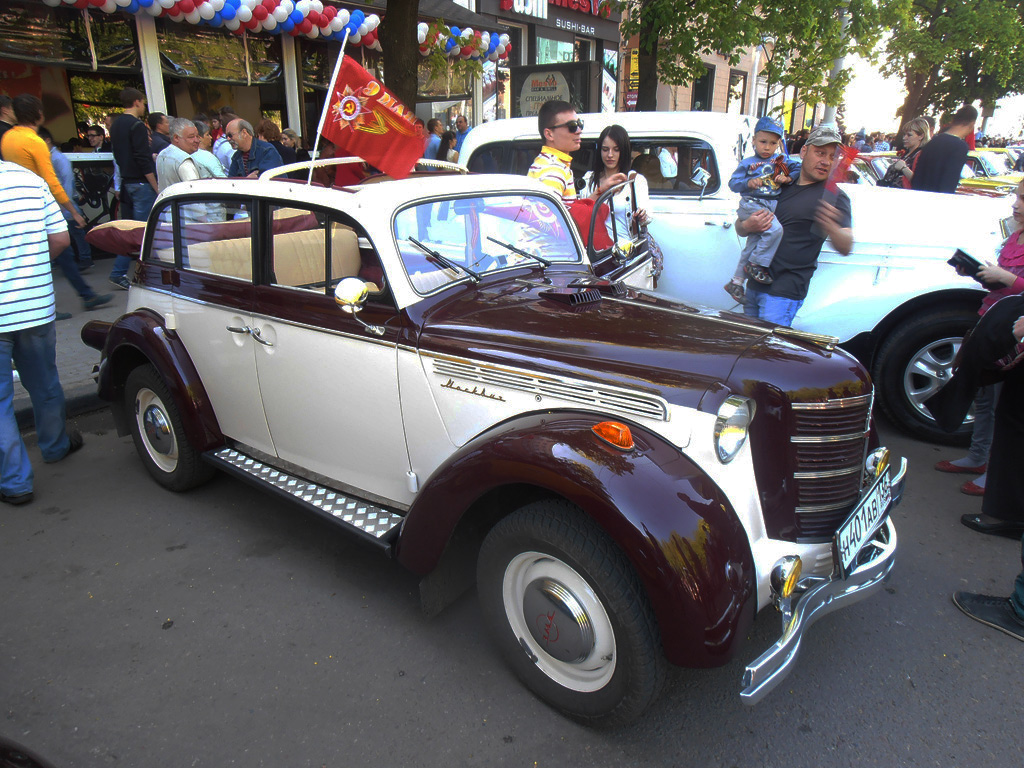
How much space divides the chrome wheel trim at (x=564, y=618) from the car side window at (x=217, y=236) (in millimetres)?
A: 2020

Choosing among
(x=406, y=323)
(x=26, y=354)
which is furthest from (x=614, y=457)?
(x=26, y=354)

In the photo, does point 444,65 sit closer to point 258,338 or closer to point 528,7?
point 258,338

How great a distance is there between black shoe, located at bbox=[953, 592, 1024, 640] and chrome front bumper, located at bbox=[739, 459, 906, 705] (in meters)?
0.81

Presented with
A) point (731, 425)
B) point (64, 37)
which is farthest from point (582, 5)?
point (731, 425)

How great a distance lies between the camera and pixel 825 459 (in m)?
2.25

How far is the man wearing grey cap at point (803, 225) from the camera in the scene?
4.04 metres

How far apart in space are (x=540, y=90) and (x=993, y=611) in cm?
1046

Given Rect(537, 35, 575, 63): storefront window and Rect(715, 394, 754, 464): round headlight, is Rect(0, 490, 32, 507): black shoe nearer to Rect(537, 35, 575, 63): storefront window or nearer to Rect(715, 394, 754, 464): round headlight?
Rect(715, 394, 754, 464): round headlight

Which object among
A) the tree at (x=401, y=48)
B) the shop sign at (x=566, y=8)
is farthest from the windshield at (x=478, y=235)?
the shop sign at (x=566, y=8)

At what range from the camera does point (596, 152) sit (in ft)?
17.6

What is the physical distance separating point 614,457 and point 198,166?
22.8 ft

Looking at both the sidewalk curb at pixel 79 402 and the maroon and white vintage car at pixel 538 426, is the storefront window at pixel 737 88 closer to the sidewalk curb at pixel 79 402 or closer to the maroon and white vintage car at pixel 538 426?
the sidewalk curb at pixel 79 402

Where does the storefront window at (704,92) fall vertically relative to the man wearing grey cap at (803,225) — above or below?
above

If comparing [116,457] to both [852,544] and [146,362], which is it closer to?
[146,362]
